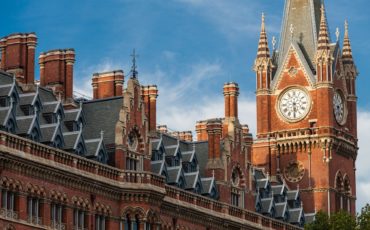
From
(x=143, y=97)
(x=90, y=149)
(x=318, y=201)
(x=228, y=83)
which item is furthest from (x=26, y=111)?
(x=318, y=201)

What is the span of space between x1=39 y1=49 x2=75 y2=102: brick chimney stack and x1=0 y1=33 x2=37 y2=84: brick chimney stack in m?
3.53

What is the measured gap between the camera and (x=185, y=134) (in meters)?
119

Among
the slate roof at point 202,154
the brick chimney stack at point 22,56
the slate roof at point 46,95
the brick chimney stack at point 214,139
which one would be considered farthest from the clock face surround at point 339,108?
the brick chimney stack at point 22,56

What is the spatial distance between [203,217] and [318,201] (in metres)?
25.3

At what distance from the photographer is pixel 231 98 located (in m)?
110

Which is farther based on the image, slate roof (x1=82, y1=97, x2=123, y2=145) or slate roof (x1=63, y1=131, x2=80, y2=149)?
slate roof (x1=82, y1=97, x2=123, y2=145)

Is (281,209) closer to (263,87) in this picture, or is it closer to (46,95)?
(263,87)

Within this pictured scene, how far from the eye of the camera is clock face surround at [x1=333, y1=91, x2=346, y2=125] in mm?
125519

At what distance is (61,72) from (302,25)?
1659 inches

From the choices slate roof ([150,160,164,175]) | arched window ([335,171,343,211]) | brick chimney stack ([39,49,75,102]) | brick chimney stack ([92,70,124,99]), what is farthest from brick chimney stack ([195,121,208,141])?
brick chimney stack ([39,49,75,102])

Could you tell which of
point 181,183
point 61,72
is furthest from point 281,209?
point 61,72

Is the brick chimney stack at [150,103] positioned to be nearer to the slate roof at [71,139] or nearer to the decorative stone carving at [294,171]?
the slate roof at [71,139]

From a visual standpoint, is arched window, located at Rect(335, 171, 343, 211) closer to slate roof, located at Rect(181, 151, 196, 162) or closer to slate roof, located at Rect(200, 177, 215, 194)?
slate roof, located at Rect(200, 177, 215, 194)

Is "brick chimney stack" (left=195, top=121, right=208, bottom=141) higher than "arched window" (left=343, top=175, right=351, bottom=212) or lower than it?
higher
